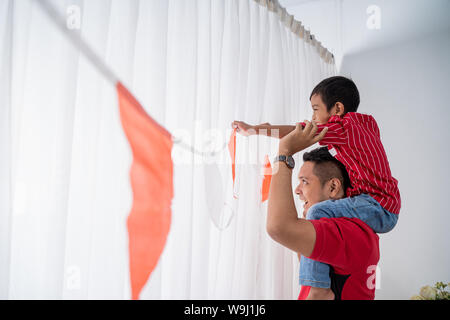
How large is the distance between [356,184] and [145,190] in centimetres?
60

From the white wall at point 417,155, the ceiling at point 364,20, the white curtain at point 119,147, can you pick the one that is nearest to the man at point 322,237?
the white curtain at point 119,147

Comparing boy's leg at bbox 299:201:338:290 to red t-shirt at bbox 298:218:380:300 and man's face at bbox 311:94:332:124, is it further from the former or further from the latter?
man's face at bbox 311:94:332:124

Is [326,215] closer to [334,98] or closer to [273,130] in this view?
[273,130]

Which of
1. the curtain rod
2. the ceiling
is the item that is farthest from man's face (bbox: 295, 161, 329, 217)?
the ceiling

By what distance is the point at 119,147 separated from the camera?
64 cm

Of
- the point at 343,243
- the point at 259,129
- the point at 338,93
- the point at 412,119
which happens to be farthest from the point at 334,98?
the point at 412,119

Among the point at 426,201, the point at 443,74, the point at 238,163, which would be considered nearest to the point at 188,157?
the point at 238,163

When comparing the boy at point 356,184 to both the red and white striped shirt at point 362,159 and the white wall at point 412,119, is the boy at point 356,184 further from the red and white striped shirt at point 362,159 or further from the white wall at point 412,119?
the white wall at point 412,119

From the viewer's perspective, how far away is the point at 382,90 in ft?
5.91

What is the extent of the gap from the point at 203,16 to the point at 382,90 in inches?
52.9

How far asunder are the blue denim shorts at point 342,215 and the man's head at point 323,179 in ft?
0.23

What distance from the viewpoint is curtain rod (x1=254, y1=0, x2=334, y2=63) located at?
120 centimetres

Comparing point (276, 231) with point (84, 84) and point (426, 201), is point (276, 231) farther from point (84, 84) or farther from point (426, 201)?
point (426, 201)
